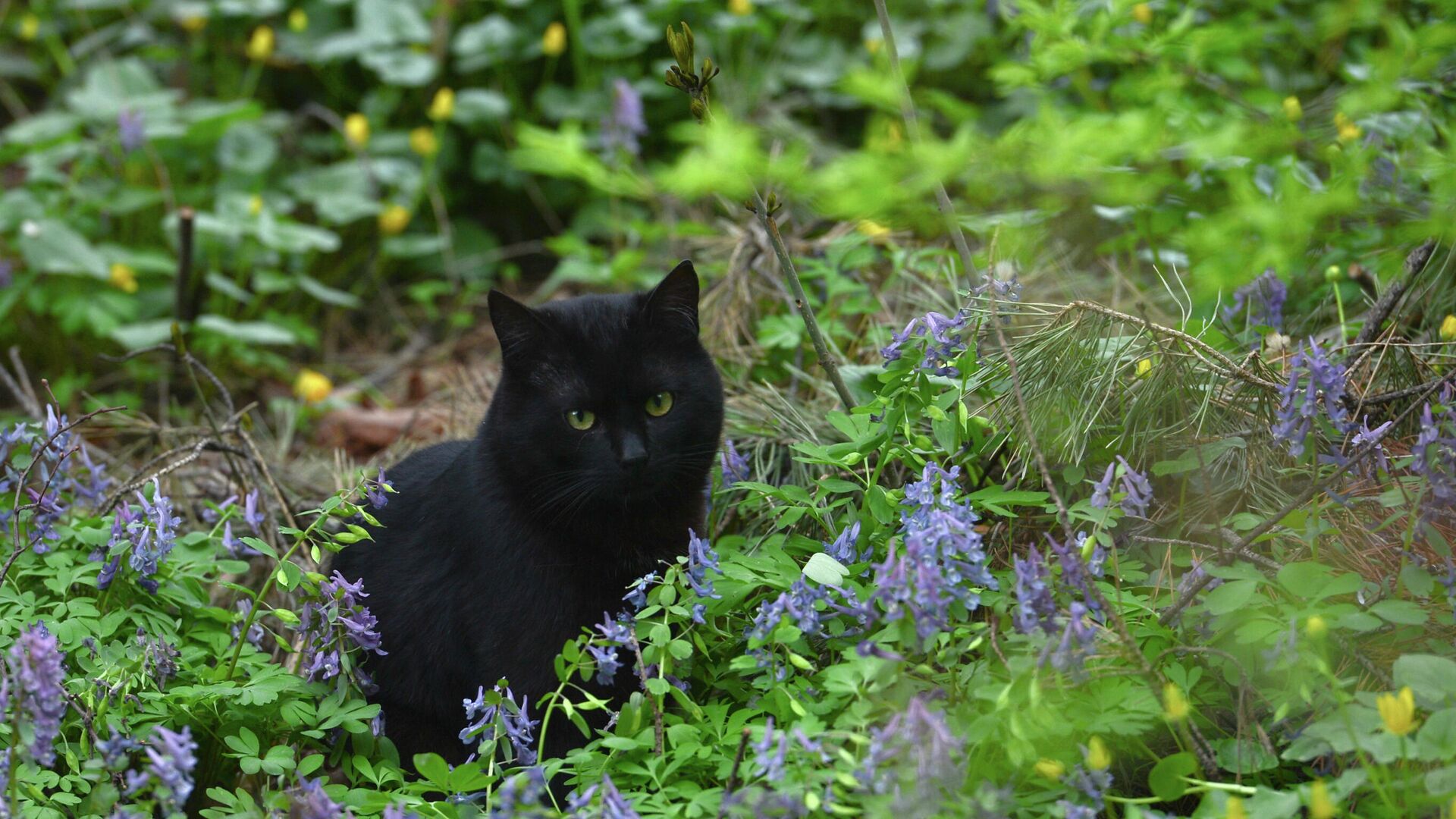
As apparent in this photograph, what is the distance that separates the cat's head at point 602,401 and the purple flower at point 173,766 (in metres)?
0.66

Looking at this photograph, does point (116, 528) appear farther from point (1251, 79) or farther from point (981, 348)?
point (1251, 79)

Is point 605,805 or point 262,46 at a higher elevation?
point 262,46

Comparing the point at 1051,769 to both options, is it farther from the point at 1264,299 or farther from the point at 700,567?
the point at 1264,299

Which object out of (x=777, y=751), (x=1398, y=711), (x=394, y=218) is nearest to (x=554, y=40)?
(x=394, y=218)

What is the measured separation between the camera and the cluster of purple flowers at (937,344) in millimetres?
1722

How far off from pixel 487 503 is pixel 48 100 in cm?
407

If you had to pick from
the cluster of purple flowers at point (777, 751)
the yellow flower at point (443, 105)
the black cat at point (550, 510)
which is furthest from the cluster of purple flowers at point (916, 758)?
the yellow flower at point (443, 105)

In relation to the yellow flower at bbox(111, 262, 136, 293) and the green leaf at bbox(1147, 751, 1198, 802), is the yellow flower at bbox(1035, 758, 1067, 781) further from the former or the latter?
the yellow flower at bbox(111, 262, 136, 293)

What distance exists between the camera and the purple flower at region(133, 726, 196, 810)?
54.0 inches

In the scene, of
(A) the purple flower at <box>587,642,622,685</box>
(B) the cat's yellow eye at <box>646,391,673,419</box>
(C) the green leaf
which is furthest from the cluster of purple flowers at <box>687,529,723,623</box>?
(C) the green leaf

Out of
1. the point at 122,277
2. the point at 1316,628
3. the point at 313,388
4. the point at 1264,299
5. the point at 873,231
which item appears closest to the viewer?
the point at 1316,628

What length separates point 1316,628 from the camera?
131cm

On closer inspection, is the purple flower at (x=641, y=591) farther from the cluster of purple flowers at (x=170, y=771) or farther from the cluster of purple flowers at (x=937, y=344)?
the cluster of purple flowers at (x=170, y=771)

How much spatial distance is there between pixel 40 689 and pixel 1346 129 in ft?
8.52
